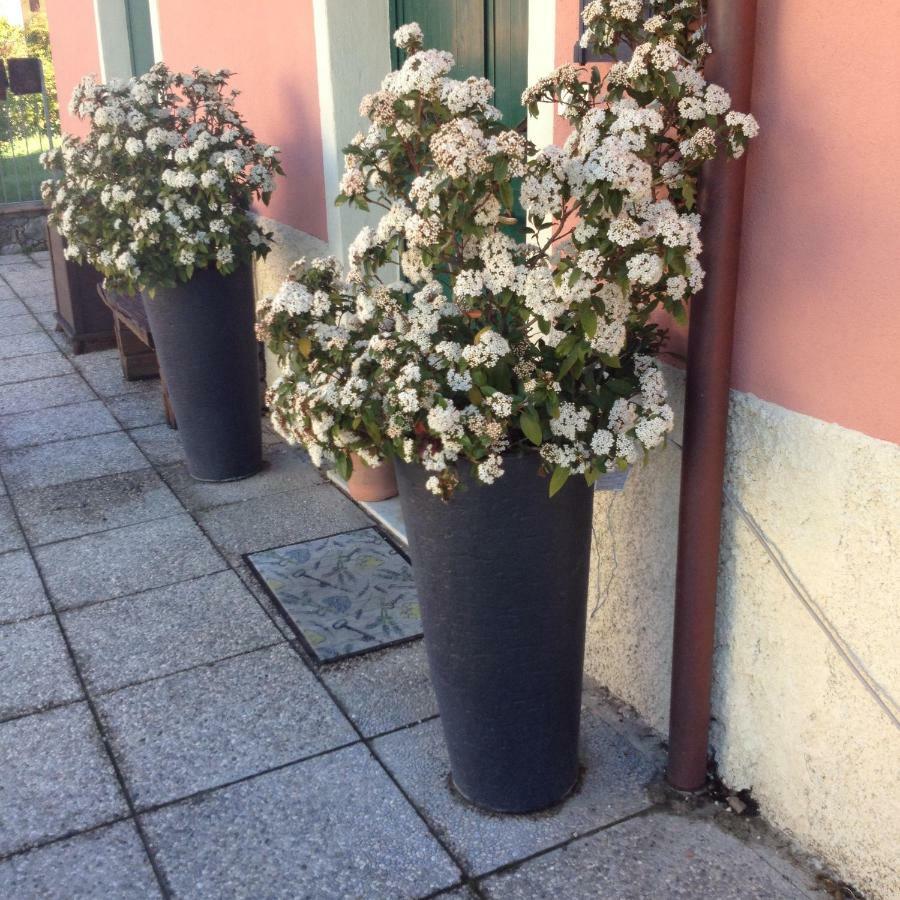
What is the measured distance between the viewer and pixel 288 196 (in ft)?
19.7

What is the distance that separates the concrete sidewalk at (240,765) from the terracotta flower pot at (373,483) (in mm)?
109

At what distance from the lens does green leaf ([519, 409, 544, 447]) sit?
8.34ft

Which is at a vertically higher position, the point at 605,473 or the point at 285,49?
the point at 285,49

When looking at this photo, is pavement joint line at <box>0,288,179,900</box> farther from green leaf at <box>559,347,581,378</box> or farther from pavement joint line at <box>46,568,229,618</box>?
green leaf at <box>559,347,581,378</box>

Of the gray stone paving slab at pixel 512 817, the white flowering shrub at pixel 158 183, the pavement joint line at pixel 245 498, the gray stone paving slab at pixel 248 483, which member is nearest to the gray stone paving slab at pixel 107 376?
the gray stone paving slab at pixel 248 483

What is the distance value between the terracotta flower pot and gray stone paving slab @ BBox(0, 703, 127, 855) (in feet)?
6.11

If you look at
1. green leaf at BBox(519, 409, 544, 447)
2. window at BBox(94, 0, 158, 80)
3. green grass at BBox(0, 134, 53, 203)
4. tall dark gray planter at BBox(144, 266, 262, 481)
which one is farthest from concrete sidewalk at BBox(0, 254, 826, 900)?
green grass at BBox(0, 134, 53, 203)

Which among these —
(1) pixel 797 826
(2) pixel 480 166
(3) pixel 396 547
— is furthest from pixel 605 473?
(3) pixel 396 547

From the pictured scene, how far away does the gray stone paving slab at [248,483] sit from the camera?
5.41 metres

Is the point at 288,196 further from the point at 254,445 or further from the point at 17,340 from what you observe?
the point at 17,340

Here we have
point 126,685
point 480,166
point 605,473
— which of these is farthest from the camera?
point 126,685

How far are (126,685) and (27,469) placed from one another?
2.43 meters

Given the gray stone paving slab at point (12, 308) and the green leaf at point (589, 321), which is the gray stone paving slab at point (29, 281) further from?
the green leaf at point (589, 321)

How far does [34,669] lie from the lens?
3910 millimetres
